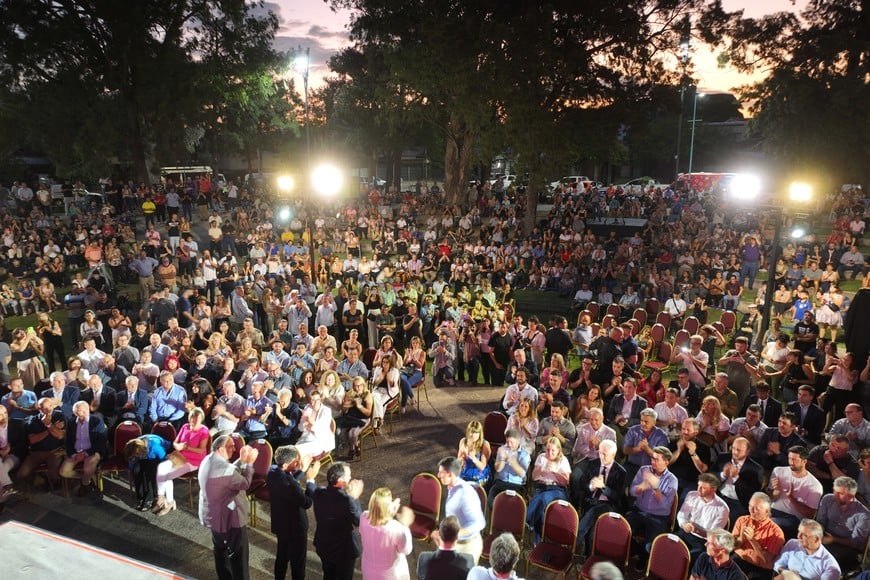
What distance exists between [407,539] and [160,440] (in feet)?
13.1

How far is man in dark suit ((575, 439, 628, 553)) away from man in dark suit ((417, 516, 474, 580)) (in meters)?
2.10

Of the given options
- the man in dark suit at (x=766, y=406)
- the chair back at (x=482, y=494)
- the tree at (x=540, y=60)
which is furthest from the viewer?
the tree at (x=540, y=60)

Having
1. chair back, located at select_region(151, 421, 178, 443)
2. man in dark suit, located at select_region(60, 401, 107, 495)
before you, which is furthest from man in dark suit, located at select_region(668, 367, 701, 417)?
man in dark suit, located at select_region(60, 401, 107, 495)

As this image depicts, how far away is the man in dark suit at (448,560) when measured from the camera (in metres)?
4.20

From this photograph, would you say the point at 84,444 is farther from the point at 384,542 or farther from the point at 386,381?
the point at 384,542

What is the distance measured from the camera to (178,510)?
6.88 meters

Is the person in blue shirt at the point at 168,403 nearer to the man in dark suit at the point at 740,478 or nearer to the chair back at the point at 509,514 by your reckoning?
the chair back at the point at 509,514

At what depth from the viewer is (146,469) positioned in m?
6.87

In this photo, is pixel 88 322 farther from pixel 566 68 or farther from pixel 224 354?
pixel 566 68

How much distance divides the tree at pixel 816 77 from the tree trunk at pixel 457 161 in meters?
11.8

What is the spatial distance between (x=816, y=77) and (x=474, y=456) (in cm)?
2570

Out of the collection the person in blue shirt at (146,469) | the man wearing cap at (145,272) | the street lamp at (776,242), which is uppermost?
the street lamp at (776,242)

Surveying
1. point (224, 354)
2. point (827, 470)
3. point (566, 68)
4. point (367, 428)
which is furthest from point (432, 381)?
point (566, 68)

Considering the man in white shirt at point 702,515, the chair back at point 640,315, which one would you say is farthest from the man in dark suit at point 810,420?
the chair back at point 640,315
